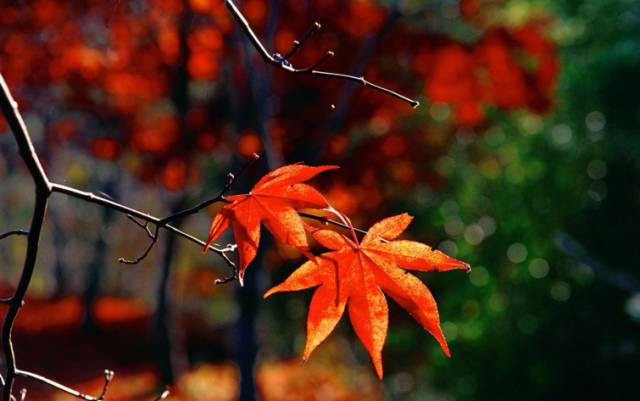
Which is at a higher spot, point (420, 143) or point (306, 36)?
point (420, 143)

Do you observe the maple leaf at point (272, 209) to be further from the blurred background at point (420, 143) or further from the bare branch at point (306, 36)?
the blurred background at point (420, 143)

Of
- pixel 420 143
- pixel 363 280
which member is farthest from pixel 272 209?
pixel 420 143

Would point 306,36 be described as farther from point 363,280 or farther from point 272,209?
point 363,280

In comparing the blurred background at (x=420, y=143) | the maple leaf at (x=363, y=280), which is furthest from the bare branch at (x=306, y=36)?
the blurred background at (x=420, y=143)

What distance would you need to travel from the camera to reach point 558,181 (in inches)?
334

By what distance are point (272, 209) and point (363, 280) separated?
Result: 194 mm

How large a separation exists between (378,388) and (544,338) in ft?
12.9

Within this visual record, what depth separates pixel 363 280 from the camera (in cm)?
110

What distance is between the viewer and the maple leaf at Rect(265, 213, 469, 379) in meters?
1.07

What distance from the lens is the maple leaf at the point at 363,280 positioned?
1065mm

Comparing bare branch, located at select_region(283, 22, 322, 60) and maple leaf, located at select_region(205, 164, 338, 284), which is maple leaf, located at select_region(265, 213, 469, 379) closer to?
maple leaf, located at select_region(205, 164, 338, 284)

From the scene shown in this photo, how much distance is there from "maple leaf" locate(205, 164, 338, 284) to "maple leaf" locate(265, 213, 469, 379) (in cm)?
5

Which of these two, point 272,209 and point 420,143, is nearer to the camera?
point 272,209

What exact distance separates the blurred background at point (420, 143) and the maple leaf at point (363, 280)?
4.16 metres
